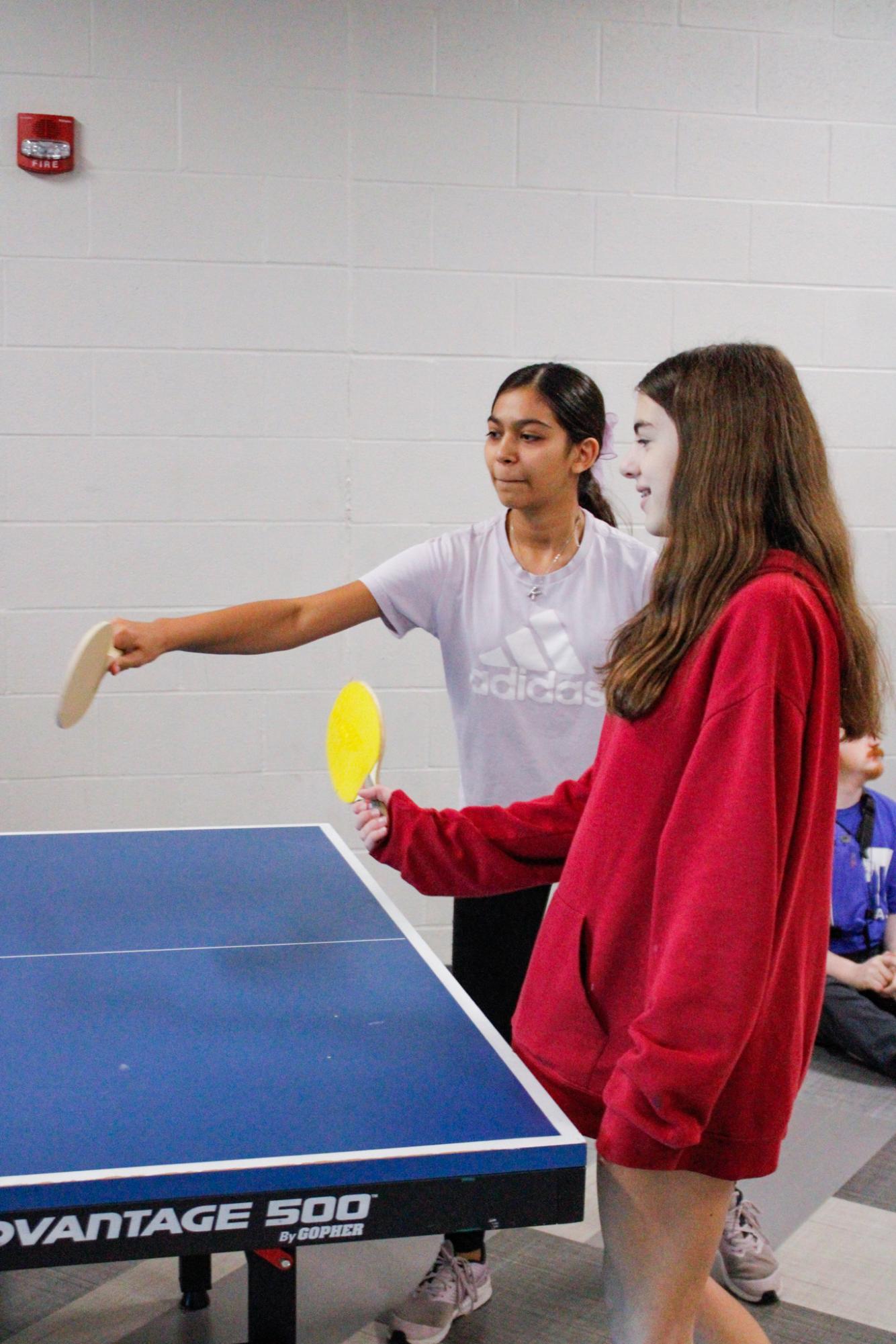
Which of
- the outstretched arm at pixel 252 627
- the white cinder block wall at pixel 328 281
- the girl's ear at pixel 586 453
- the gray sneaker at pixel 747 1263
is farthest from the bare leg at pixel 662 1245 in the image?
the white cinder block wall at pixel 328 281

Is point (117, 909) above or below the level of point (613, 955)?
below

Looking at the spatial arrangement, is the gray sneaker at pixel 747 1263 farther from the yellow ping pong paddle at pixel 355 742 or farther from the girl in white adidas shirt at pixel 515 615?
the yellow ping pong paddle at pixel 355 742

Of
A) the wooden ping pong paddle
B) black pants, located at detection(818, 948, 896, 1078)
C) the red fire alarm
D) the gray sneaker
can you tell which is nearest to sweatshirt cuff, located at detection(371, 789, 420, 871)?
the wooden ping pong paddle

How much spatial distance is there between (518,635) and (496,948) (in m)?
0.59

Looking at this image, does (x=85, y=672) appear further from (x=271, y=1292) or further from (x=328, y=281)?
(x=328, y=281)

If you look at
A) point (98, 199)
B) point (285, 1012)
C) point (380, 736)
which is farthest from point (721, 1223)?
point (98, 199)

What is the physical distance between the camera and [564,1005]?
4.66 feet

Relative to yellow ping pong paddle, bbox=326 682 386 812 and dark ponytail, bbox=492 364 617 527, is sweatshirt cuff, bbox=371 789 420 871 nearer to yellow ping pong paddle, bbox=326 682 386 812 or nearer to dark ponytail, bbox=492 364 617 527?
yellow ping pong paddle, bbox=326 682 386 812

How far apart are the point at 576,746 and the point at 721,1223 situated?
1151mm

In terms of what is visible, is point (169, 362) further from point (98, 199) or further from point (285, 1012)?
point (285, 1012)

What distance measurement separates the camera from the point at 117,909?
79.8 inches

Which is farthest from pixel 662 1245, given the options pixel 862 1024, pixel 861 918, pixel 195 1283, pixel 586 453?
pixel 861 918

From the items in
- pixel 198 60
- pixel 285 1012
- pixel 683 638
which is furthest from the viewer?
pixel 198 60

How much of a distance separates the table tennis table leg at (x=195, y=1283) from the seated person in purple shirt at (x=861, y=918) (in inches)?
74.2
